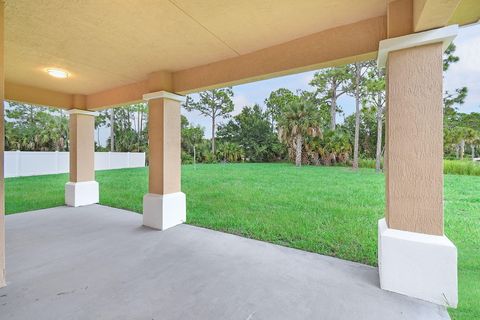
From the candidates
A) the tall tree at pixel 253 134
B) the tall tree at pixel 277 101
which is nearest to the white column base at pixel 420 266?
the tall tree at pixel 253 134

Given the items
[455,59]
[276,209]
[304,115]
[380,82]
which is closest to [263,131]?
[304,115]

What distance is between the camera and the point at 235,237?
3.84 meters

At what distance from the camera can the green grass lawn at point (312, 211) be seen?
327cm

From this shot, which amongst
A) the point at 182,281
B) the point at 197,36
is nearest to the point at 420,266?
the point at 182,281

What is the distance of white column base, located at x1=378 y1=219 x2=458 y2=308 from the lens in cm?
205

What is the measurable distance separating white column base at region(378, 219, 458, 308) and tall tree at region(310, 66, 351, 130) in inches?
699

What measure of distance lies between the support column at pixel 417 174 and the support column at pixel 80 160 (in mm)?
6613

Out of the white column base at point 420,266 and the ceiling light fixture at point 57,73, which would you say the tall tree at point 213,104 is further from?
the white column base at point 420,266

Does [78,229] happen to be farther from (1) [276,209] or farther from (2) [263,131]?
(2) [263,131]

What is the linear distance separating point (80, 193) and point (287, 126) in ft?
44.4

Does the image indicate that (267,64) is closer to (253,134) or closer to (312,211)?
(312,211)

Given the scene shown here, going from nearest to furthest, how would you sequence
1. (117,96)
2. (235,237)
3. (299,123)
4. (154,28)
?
(154,28), (235,237), (117,96), (299,123)

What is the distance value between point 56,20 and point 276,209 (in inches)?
204

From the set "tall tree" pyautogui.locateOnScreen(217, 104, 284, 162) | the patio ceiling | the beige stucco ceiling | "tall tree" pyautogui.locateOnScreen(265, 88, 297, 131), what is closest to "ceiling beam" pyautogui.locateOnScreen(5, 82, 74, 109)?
the patio ceiling
